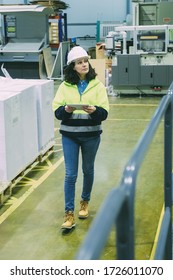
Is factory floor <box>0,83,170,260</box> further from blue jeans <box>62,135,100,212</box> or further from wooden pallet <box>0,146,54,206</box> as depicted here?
blue jeans <box>62,135,100,212</box>

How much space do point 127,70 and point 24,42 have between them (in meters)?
5.18

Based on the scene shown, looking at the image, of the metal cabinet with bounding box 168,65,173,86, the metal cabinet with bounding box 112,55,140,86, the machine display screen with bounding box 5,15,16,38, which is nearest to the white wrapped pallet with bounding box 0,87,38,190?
the metal cabinet with bounding box 112,55,140,86

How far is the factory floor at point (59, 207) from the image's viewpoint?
4727 mm

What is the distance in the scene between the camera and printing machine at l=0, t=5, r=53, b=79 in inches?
647

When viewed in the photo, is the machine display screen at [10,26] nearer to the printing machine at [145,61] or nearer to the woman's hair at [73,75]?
the printing machine at [145,61]

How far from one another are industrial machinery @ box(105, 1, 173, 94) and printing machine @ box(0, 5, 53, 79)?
3.72m

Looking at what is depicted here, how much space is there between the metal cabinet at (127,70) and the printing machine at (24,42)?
3.96 m

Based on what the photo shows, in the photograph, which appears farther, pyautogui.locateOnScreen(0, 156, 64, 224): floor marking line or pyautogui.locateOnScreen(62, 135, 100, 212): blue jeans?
pyautogui.locateOnScreen(0, 156, 64, 224): floor marking line

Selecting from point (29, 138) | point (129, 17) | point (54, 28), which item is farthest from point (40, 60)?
point (29, 138)

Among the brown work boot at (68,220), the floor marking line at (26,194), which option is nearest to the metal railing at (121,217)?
the brown work boot at (68,220)

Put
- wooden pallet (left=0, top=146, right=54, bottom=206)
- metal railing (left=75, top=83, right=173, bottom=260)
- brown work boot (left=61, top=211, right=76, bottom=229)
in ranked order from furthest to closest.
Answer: wooden pallet (left=0, top=146, right=54, bottom=206), brown work boot (left=61, top=211, right=76, bottom=229), metal railing (left=75, top=83, right=173, bottom=260)

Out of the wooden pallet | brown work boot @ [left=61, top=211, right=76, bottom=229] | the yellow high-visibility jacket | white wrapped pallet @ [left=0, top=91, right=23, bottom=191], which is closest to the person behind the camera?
the yellow high-visibility jacket

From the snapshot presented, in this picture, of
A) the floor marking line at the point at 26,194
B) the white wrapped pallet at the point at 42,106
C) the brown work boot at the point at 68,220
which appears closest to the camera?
the brown work boot at the point at 68,220

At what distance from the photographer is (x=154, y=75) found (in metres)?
13.1
